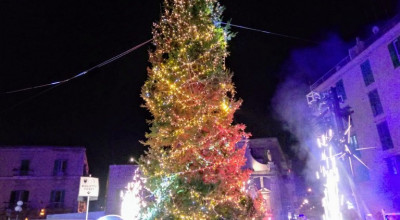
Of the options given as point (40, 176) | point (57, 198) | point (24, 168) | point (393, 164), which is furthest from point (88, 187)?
point (24, 168)

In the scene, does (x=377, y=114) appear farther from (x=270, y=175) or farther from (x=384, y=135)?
(x=270, y=175)

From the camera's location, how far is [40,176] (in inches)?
1117

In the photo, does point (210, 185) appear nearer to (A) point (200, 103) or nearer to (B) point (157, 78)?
(A) point (200, 103)

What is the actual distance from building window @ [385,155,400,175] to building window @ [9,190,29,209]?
106 ft

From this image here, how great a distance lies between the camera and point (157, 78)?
25.9 ft

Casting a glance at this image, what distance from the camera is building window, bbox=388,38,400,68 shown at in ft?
60.5

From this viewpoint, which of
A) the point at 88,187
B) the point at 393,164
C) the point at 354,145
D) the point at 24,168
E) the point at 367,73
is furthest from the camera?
the point at 24,168

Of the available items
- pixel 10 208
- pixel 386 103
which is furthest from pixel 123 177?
pixel 386 103

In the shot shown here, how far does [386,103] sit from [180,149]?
1873 centimetres

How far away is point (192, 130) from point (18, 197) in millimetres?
28183

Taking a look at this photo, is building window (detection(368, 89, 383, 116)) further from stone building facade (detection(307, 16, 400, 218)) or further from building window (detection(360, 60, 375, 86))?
building window (detection(360, 60, 375, 86))

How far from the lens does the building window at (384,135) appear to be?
19219 millimetres

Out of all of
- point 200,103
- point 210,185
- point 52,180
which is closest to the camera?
point 210,185

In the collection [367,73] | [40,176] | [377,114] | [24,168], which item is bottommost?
[40,176]
